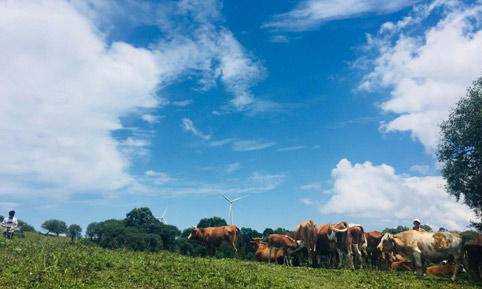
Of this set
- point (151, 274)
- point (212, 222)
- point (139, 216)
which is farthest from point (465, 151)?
point (139, 216)

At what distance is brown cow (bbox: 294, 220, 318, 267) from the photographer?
30.0 meters

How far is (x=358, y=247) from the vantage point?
3027 centimetres

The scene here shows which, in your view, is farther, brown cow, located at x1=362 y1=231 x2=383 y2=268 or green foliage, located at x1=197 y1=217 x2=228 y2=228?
green foliage, located at x1=197 y1=217 x2=228 y2=228

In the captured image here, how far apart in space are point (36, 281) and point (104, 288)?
2.48m

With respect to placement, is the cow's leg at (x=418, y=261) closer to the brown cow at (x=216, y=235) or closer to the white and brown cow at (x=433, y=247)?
the white and brown cow at (x=433, y=247)

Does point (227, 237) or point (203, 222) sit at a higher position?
point (203, 222)

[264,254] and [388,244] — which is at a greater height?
[388,244]

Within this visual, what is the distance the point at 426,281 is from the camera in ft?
69.8

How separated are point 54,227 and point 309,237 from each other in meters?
138

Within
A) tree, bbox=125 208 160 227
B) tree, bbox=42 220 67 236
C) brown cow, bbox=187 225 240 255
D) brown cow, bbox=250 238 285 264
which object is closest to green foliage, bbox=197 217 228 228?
tree, bbox=125 208 160 227

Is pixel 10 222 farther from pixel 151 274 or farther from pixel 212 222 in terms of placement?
pixel 212 222

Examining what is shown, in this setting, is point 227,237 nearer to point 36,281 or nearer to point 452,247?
point 452,247

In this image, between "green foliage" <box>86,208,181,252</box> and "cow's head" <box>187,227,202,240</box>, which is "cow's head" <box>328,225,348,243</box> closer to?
"cow's head" <box>187,227,202,240</box>

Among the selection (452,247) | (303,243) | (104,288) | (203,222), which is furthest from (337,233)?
(203,222)
